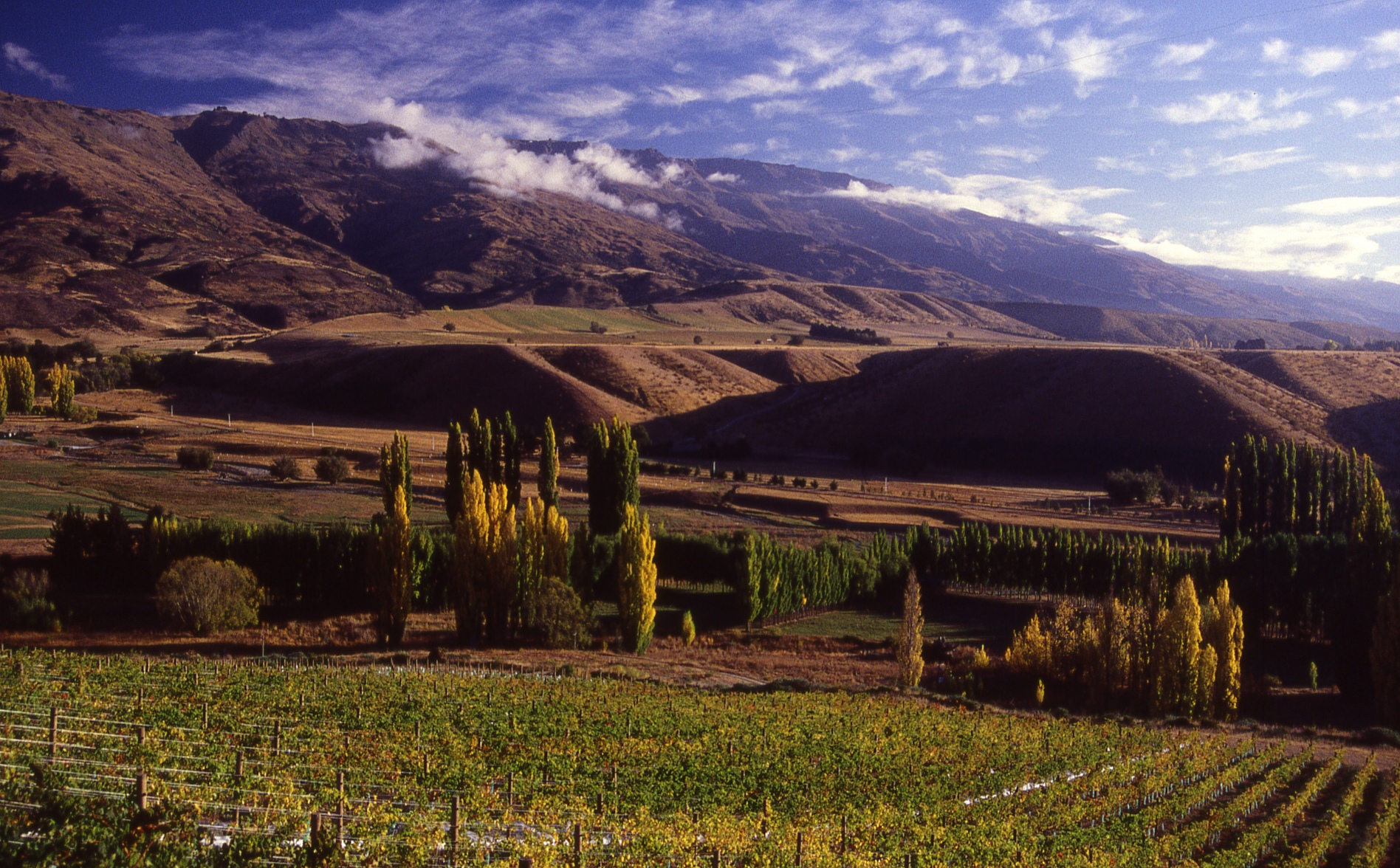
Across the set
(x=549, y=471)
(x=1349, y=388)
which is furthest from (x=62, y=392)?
(x=1349, y=388)

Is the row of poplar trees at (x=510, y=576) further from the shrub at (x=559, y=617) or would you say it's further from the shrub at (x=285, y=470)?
the shrub at (x=285, y=470)

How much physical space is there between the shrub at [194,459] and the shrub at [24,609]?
1529 inches

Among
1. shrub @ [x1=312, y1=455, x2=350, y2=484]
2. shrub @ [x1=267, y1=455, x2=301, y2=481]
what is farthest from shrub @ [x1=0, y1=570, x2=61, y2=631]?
shrub @ [x1=312, y1=455, x2=350, y2=484]

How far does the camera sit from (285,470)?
78125 millimetres

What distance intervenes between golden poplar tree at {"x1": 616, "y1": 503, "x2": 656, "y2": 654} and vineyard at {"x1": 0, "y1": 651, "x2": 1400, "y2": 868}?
33.4 ft

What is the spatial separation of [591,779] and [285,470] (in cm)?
6551

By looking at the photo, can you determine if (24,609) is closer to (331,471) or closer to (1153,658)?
(331,471)

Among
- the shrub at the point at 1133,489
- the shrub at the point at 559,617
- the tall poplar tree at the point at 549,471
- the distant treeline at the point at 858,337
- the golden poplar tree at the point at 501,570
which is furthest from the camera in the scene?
the distant treeline at the point at 858,337

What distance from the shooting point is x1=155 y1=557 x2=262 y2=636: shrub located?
134 feet

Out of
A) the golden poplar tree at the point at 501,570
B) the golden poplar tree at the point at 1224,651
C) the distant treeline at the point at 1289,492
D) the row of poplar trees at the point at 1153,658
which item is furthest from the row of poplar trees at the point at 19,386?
the distant treeline at the point at 1289,492

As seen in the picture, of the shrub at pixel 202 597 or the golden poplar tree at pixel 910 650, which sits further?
the golden poplar tree at pixel 910 650

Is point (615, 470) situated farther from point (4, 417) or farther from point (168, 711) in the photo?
point (4, 417)

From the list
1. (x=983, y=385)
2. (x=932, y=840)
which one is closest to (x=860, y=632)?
(x=932, y=840)

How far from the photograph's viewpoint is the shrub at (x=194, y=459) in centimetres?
7900
